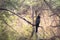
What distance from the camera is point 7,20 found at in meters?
2.19

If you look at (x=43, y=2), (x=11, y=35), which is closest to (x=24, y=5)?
(x=43, y=2)

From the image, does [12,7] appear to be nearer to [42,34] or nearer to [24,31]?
[24,31]

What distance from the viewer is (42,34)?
2209 millimetres

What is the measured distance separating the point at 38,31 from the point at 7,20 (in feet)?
1.10

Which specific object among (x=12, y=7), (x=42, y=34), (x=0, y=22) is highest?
(x=12, y=7)

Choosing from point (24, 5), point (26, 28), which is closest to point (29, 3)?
point (24, 5)

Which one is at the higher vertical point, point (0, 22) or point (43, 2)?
point (43, 2)

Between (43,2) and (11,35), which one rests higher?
(43,2)

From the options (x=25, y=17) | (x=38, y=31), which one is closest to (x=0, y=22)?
(x=25, y=17)

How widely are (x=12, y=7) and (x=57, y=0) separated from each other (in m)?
0.47

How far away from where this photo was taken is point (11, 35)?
218cm

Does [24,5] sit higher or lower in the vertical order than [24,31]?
higher

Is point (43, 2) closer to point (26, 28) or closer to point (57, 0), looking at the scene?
point (57, 0)

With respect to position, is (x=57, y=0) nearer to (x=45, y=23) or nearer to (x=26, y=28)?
(x=45, y=23)
